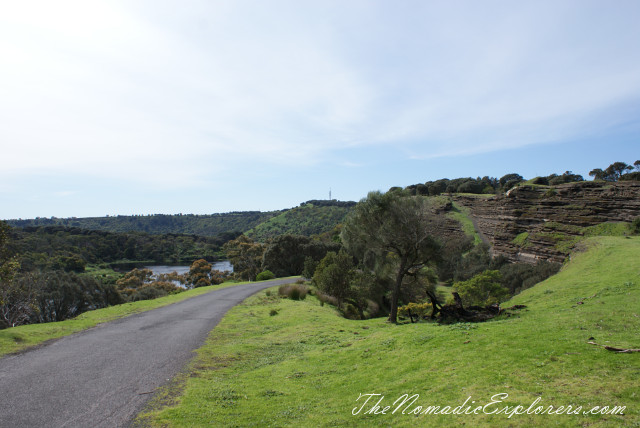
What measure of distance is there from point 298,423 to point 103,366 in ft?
25.4

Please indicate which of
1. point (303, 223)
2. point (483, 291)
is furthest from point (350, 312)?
point (303, 223)

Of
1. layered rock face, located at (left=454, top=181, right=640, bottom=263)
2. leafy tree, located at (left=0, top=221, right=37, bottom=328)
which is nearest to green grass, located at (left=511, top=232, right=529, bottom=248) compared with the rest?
layered rock face, located at (left=454, top=181, right=640, bottom=263)

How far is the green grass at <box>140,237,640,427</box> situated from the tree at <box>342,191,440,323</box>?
274 inches

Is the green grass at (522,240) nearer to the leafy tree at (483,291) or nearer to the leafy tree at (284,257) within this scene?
the leafy tree at (483,291)

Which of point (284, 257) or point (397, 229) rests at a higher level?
point (397, 229)

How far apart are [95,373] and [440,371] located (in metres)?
10.4

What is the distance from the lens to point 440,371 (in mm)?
8180

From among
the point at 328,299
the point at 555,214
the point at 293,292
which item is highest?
the point at 555,214

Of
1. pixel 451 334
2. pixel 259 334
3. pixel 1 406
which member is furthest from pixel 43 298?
pixel 451 334

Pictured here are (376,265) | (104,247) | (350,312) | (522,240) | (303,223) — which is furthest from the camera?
(303,223)

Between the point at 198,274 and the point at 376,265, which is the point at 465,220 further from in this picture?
the point at 198,274

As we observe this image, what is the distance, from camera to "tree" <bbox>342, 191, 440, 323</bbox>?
20.5 m

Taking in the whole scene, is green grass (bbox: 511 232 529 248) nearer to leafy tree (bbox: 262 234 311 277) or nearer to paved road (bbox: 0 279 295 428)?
paved road (bbox: 0 279 295 428)

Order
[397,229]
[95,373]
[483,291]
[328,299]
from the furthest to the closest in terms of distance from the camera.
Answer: [328,299]
[483,291]
[397,229]
[95,373]
